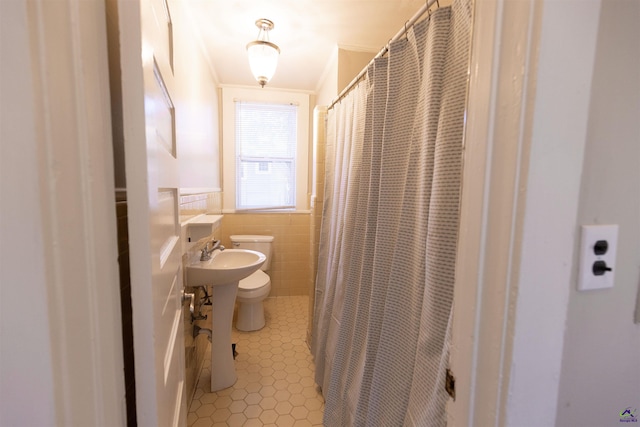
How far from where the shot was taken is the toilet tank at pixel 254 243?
2756mm

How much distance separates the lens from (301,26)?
183 centimetres

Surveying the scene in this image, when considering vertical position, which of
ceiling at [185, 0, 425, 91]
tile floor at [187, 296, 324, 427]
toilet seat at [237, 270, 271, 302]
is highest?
ceiling at [185, 0, 425, 91]

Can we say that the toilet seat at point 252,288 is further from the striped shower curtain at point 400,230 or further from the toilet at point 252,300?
the striped shower curtain at point 400,230

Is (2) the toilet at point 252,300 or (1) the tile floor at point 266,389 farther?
(2) the toilet at point 252,300

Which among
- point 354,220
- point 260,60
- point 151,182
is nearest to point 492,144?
point 151,182

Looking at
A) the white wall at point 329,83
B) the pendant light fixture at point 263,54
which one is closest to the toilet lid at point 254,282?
the pendant light fixture at point 263,54

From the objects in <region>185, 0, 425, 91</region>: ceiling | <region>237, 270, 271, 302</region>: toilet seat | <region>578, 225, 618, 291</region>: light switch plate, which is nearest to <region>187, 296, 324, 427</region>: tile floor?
<region>237, 270, 271, 302</region>: toilet seat

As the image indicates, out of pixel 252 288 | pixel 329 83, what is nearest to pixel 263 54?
Result: pixel 329 83

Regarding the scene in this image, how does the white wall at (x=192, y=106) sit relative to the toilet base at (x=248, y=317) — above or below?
above

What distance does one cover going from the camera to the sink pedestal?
1714mm

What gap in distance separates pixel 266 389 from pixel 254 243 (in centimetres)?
138

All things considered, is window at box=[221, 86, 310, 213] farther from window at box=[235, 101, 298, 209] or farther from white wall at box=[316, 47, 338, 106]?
white wall at box=[316, 47, 338, 106]

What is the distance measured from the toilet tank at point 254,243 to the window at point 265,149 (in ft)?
1.17

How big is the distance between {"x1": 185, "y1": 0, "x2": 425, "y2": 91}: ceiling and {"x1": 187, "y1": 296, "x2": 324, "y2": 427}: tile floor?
2.36 m
